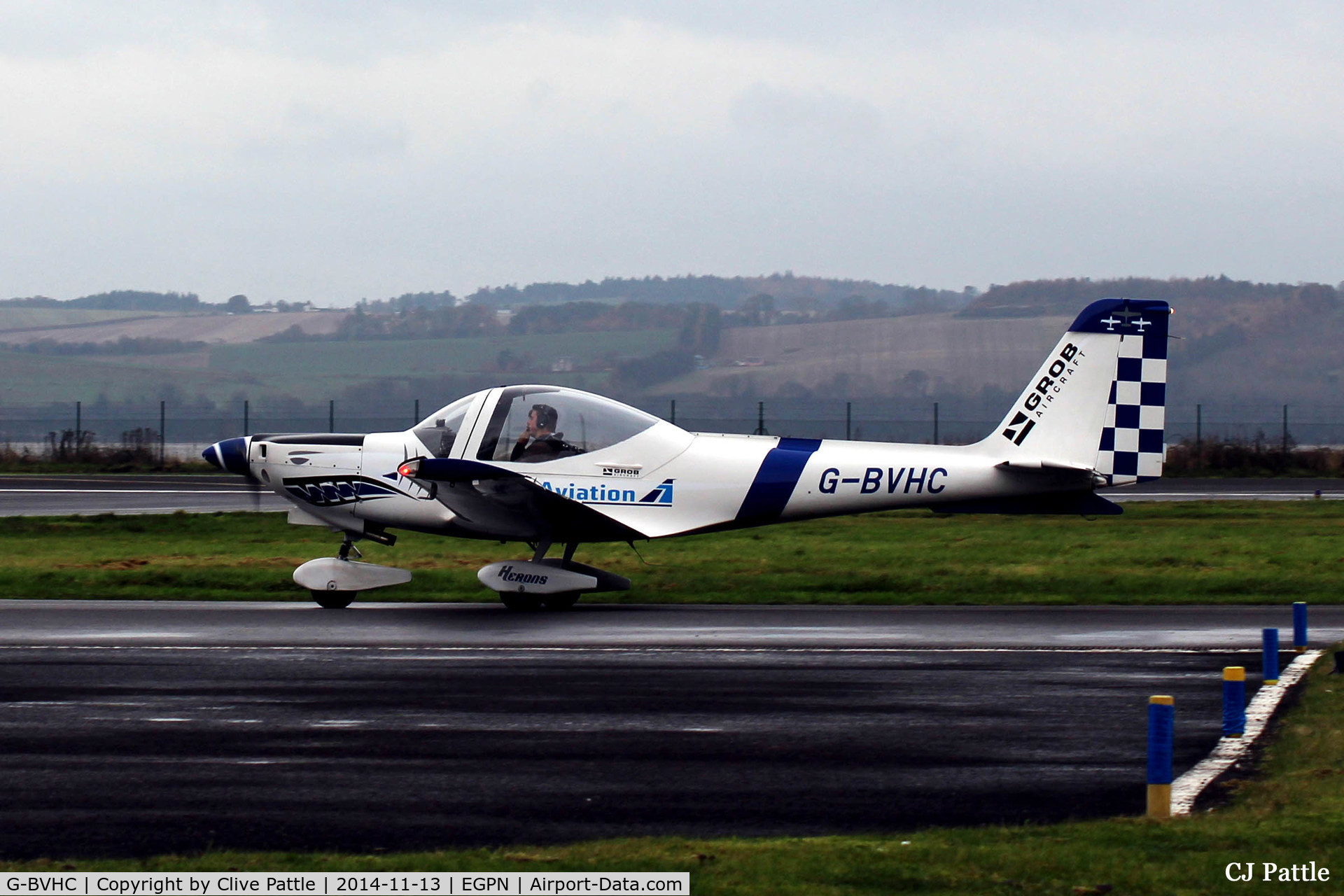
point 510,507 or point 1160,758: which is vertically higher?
point 510,507

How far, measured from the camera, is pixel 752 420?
51312 millimetres

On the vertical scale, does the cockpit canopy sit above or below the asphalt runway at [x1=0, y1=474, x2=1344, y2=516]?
above

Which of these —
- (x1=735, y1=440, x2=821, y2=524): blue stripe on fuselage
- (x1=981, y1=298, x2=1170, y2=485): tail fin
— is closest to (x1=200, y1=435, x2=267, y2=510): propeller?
(x1=735, y1=440, x2=821, y2=524): blue stripe on fuselage

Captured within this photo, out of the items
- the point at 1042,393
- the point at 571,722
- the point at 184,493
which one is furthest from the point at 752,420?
the point at 571,722

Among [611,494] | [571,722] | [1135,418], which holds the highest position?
[1135,418]

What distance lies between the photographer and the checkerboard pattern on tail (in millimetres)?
15297

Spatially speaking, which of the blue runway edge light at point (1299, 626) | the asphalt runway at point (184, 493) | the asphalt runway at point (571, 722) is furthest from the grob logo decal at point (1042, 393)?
the asphalt runway at point (184, 493)

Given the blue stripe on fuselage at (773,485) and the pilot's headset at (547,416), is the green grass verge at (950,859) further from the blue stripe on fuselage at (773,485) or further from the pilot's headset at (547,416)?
the pilot's headset at (547,416)

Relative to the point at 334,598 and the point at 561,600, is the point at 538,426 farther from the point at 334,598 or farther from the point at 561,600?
the point at 334,598

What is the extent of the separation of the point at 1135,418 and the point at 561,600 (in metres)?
6.44

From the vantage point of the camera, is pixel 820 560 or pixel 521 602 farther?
pixel 820 560

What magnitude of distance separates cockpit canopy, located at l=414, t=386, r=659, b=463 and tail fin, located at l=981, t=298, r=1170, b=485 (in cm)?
407

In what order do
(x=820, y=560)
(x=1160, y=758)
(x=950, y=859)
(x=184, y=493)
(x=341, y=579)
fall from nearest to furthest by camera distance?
1. (x=950, y=859)
2. (x=1160, y=758)
3. (x=341, y=579)
4. (x=820, y=560)
5. (x=184, y=493)

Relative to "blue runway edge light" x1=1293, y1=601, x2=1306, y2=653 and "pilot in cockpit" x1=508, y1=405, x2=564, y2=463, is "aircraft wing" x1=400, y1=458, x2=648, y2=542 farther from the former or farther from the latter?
"blue runway edge light" x1=1293, y1=601, x2=1306, y2=653
